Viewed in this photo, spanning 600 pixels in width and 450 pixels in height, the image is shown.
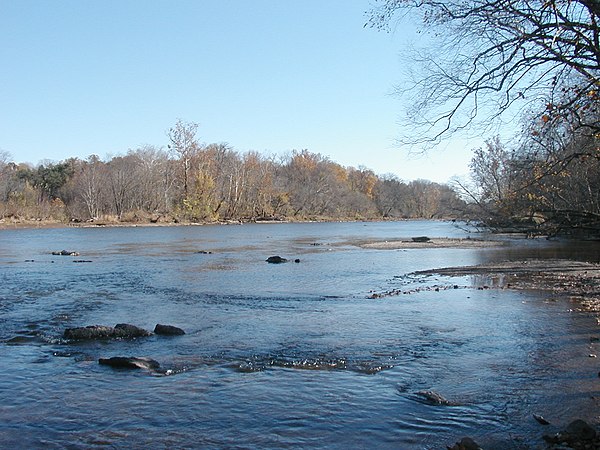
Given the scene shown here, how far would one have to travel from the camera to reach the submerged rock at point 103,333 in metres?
13.6

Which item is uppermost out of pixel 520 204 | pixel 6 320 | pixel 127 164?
pixel 127 164

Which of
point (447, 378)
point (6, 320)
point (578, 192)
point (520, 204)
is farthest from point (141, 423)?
point (6, 320)

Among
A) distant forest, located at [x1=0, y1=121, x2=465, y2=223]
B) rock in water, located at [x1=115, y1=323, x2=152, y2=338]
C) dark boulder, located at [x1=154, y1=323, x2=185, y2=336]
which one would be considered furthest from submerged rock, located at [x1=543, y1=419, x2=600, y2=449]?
distant forest, located at [x1=0, y1=121, x2=465, y2=223]

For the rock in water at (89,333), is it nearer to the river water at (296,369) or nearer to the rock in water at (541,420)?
the river water at (296,369)

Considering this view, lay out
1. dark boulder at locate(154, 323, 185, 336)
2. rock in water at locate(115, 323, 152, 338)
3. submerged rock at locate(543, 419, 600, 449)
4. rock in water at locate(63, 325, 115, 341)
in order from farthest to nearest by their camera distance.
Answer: dark boulder at locate(154, 323, 185, 336)
rock in water at locate(115, 323, 152, 338)
rock in water at locate(63, 325, 115, 341)
submerged rock at locate(543, 419, 600, 449)

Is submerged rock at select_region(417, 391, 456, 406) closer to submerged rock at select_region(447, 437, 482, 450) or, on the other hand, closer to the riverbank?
submerged rock at select_region(447, 437, 482, 450)

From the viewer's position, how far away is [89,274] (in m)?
27.9

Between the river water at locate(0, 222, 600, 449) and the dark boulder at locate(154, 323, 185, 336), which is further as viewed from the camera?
the dark boulder at locate(154, 323, 185, 336)

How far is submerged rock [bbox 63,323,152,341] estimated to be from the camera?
44.8 ft

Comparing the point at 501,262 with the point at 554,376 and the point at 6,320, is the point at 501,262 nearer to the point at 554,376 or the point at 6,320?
the point at 554,376

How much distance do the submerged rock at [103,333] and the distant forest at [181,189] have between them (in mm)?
78226

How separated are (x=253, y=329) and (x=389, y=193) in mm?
148820

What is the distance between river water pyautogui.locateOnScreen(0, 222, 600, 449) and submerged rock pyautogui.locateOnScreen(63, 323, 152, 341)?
1.30ft

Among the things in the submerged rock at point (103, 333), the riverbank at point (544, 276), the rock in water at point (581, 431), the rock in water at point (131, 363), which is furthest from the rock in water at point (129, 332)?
the riverbank at point (544, 276)
